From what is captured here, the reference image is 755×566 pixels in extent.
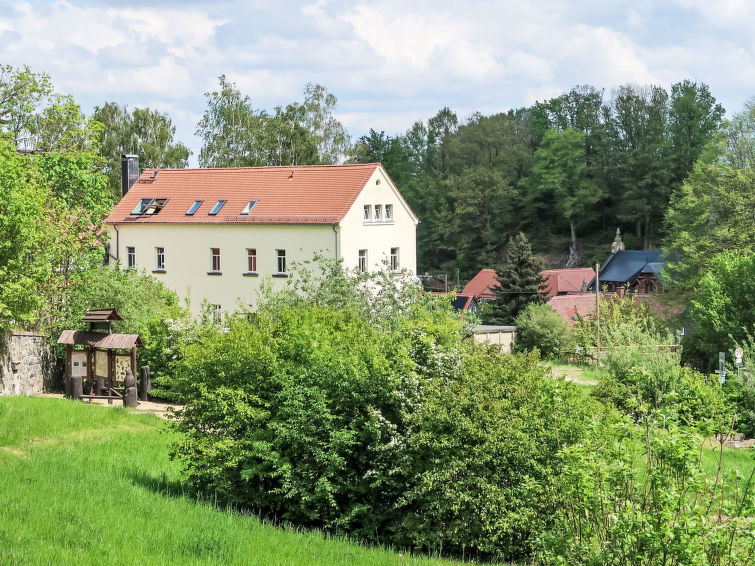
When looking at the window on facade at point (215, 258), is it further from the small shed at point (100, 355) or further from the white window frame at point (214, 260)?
the small shed at point (100, 355)

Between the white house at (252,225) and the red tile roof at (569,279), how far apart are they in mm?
29553

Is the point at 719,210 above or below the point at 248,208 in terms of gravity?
above

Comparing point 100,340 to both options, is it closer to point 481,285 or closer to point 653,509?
point 653,509

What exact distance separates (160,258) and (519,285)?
24.5m

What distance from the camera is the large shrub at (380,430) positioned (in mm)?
12211

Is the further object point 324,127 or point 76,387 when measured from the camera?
point 324,127

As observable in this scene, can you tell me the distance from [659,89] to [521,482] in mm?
80480

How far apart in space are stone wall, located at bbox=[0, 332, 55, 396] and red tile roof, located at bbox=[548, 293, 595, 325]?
3612cm

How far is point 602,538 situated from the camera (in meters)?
8.88

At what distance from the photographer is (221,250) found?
4256cm

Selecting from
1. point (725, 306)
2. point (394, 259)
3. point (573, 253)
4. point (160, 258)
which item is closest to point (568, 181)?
point (573, 253)

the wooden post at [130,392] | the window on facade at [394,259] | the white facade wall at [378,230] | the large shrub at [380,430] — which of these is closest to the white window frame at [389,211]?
the white facade wall at [378,230]

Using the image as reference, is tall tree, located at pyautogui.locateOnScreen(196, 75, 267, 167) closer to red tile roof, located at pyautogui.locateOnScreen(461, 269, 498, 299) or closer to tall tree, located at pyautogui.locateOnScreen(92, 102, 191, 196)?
tall tree, located at pyautogui.locateOnScreen(92, 102, 191, 196)

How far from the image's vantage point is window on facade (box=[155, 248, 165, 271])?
1756 inches
